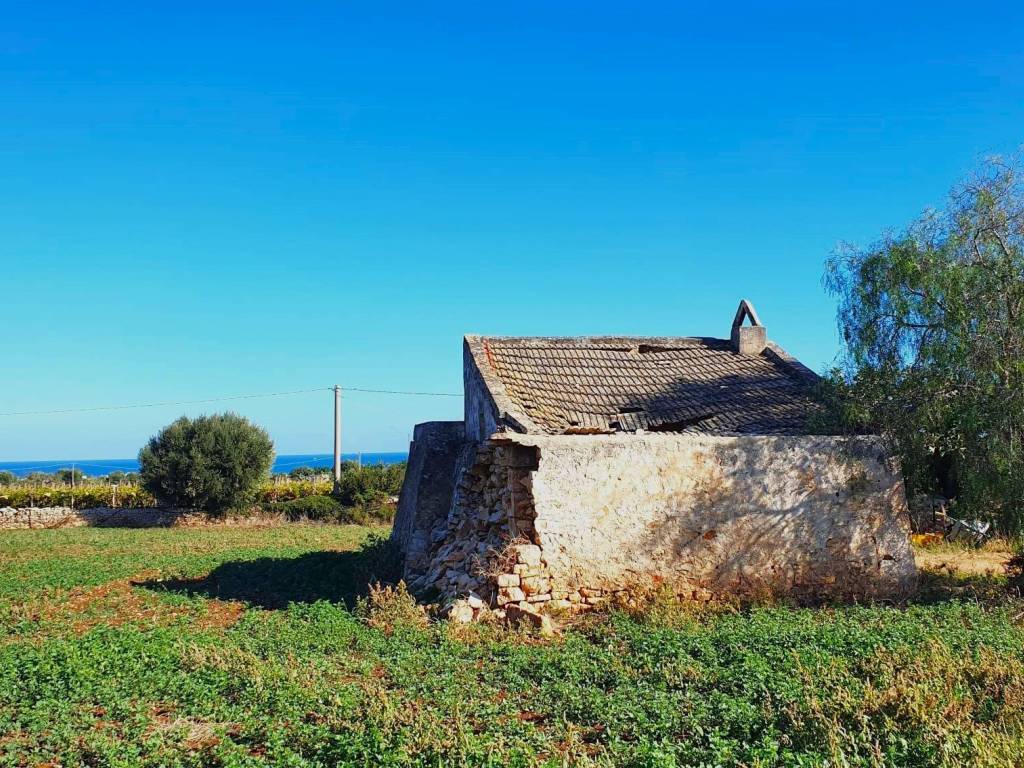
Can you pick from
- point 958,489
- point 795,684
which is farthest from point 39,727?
point 958,489

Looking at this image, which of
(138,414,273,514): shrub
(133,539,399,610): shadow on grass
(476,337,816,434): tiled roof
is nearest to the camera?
(133,539,399,610): shadow on grass

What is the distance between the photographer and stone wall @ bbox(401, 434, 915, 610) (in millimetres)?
8945

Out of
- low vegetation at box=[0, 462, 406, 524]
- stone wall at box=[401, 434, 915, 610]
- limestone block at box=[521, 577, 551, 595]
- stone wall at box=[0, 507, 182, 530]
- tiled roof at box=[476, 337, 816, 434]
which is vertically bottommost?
stone wall at box=[0, 507, 182, 530]

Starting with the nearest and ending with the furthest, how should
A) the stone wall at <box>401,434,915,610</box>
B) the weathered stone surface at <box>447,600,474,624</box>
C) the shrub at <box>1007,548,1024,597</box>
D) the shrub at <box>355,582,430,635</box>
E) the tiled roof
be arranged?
the shrub at <box>355,582,430,635</box>, the weathered stone surface at <box>447,600,474,624</box>, the stone wall at <box>401,434,915,610</box>, the shrub at <box>1007,548,1024,597</box>, the tiled roof

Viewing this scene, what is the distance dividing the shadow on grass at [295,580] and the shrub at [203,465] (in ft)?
46.7

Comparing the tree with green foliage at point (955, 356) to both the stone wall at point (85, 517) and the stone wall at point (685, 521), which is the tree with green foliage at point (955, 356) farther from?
the stone wall at point (85, 517)

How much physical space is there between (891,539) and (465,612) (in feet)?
17.9

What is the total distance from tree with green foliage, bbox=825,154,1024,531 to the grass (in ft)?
5.01

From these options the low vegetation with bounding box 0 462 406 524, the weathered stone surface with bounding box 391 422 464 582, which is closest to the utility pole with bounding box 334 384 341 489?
the low vegetation with bounding box 0 462 406 524

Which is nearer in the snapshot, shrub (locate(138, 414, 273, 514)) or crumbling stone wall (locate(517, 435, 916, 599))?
crumbling stone wall (locate(517, 435, 916, 599))

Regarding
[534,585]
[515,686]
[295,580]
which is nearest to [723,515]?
[534,585]

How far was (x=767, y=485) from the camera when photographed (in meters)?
9.54

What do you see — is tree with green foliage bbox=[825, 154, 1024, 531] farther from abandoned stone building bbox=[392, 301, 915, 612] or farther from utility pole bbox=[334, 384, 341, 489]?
utility pole bbox=[334, 384, 341, 489]

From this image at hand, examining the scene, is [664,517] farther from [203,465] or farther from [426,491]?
[203,465]
